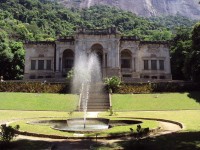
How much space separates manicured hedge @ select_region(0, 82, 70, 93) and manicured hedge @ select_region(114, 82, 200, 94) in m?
8.80

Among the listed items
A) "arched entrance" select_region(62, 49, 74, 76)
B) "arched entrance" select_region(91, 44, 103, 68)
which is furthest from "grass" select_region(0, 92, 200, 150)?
"arched entrance" select_region(62, 49, 74, 76)

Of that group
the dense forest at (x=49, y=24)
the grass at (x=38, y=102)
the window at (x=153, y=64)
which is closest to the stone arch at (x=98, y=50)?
the window at (x=153, y=64)

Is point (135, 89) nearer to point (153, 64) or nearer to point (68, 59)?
point (153, 64)

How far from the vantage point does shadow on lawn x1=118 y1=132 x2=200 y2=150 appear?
13664mm

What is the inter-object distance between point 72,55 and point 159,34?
4681 cm

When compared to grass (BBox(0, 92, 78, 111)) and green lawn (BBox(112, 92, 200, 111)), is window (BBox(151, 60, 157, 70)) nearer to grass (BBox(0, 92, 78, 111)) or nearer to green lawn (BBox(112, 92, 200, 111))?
green lawn (BBox(112, 92, 200, 111))

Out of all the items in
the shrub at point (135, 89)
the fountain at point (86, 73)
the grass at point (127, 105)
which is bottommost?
the grass at point (127, 105)

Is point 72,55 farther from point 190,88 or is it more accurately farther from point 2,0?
point 2,0

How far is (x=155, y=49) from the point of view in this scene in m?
62.0

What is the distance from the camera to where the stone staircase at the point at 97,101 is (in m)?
38.0

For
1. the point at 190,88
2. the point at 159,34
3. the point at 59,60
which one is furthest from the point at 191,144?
Answer: the point at 159,34

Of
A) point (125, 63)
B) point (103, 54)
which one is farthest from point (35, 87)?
point (125, 63)

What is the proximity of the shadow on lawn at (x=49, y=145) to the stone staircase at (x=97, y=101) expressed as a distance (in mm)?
21604

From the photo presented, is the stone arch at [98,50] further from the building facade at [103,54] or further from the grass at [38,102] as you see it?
the grass at [38,102]
